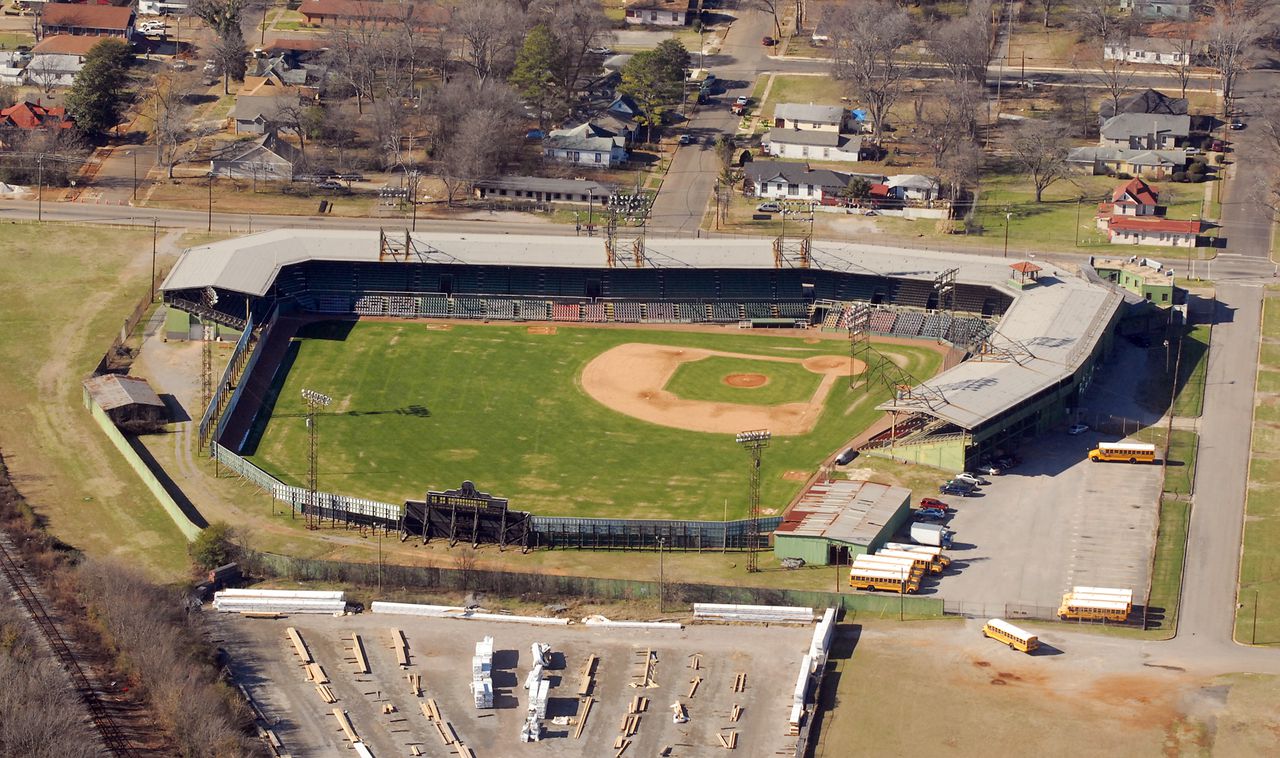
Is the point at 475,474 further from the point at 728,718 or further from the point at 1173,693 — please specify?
the point at 1173,693

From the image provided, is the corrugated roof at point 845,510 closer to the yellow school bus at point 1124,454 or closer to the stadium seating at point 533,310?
the yellow school bus at point 1124,454

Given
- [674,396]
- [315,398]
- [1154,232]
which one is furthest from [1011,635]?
[1154,232]

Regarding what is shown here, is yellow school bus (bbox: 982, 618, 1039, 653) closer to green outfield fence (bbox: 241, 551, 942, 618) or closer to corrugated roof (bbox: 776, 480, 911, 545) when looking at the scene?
green outfield fence (bbox: 241, 551, 942, 618)

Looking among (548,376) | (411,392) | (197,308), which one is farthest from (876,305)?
(197,308)

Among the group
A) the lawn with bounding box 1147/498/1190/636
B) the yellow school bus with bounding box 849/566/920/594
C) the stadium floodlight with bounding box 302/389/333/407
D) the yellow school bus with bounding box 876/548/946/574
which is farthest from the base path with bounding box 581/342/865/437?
the lawn with bounding box 1147/498/1190/636

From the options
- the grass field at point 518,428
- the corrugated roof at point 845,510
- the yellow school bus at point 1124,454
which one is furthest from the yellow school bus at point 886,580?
the yellow school bus at point 1124,454

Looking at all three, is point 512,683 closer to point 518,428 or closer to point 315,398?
point 315,398
